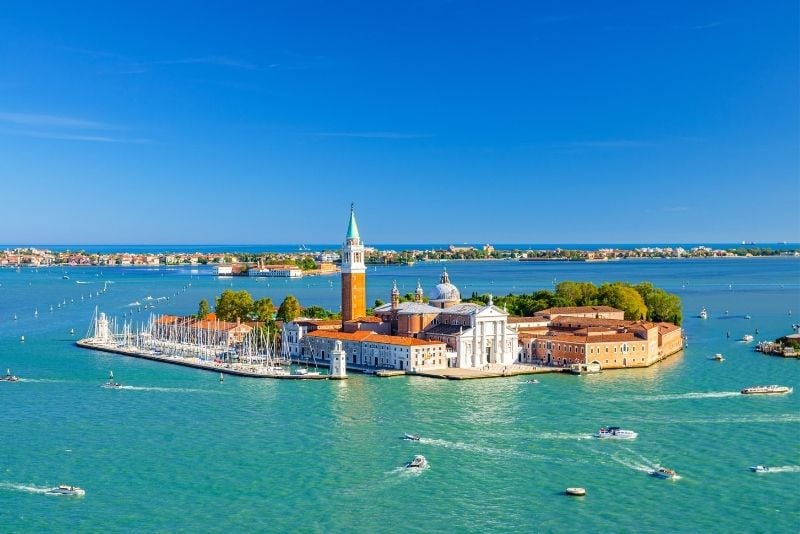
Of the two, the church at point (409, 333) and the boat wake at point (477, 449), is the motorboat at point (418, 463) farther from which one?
the church at point (409, 333)

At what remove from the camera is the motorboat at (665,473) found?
62.6ft

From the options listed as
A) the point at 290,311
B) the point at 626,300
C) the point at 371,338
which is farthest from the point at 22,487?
the point at 626,300

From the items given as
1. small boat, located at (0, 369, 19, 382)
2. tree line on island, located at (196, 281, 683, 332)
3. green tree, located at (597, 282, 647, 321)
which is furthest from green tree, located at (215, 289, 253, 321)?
green tree, located at (597, 282, 647, 321)

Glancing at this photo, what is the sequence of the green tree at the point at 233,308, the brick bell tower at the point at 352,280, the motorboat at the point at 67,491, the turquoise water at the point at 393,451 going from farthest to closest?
the green tree at the point at 233,308, the brick bell tower at the point at 352,280, the motorboat at the point at 67,491, the turquoise water at the point at 393,451

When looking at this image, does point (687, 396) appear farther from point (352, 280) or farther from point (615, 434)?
point (352, 280)

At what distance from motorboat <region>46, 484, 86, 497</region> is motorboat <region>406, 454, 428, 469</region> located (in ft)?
22.4

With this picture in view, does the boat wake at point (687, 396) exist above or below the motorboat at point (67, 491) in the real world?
above

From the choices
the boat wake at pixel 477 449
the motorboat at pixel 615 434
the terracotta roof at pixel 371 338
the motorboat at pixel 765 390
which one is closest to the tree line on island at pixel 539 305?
the terracotta roof at pixel 371 338

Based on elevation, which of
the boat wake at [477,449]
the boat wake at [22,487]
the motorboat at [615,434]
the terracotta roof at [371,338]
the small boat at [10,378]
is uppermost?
the terracotta roof at [371,338]

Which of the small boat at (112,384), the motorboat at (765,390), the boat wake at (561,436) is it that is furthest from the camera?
the small boat at (112,384)

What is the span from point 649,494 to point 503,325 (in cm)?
1771

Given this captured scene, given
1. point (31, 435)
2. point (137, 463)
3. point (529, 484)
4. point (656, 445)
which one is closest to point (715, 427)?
point (656, 445)

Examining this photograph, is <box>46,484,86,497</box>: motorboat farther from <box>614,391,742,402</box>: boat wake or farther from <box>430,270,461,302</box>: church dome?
<box>430,270,461,302</box>: church dome

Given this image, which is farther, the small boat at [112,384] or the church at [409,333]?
the church at [409,333]
